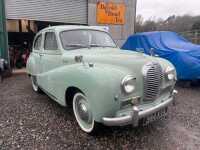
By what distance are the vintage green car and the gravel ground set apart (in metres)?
0.29

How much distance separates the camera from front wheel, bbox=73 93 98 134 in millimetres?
3060

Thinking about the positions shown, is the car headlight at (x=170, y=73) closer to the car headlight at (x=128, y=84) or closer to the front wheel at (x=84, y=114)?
the car headlight at (x=128, y=84)

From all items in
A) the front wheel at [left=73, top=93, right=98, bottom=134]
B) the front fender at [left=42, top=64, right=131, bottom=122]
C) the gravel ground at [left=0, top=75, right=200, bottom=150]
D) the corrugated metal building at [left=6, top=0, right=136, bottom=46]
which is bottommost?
the gravel ground at [left=0, top=75, right=200, bottom=150]

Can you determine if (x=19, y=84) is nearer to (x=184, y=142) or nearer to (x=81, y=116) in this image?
(x=81, y=116)

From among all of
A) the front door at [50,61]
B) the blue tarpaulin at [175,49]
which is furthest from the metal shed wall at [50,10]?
the front door at [50,61]

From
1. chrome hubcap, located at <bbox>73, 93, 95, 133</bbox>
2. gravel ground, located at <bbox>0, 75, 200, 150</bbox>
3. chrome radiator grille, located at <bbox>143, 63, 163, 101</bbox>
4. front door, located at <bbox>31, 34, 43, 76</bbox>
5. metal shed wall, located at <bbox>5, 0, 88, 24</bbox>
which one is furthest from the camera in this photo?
metal shed wall, located at <bbox>5, 0, 88, 24</bbox>

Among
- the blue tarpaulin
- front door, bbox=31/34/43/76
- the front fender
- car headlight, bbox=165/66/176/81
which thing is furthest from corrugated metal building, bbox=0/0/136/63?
car headlight, bbox=165/66/176/81

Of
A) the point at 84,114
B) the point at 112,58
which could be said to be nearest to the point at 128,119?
the point at 84,114

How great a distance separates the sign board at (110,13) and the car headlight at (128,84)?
8.35 m

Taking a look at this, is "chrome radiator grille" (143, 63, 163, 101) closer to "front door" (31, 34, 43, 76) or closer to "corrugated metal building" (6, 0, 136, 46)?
"front door" (31, 34, 43, 76)

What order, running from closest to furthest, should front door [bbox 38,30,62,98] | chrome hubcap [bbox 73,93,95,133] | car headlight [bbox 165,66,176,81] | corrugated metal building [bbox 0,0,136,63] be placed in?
1. chrome hubcap [bbox 73,93,95,133]
2. car headlight [bbox 165,66,176,81]
3. front door [bbox 38,30,62,98]
4. corrugated metal building [bbox 0,0,136,63]

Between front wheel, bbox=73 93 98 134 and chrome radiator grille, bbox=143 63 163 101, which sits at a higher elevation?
chrome radiator grille, bbox=143 63 163 101

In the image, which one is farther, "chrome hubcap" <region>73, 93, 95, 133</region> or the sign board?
the sign board

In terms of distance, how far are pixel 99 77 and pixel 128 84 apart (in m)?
0.39
